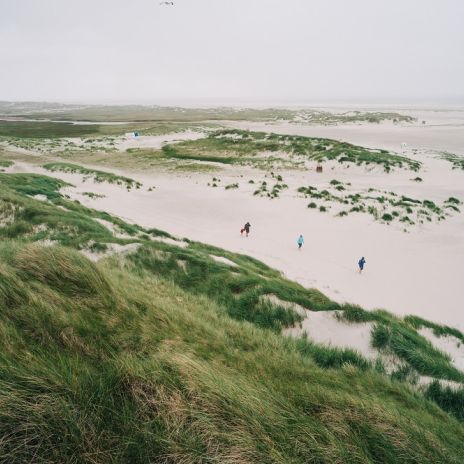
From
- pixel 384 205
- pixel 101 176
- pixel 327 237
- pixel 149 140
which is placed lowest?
pixel 327 237

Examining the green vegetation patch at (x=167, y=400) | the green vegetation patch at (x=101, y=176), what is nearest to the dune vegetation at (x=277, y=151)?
the green vegetation patch at (x=101, y=176)

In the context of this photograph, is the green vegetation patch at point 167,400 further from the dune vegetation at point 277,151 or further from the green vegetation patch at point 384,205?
the dune vegetation at point 277,151

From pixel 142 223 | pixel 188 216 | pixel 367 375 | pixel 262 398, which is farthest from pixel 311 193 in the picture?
pixel 262 398

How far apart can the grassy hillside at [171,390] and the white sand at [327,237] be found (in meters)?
6.98

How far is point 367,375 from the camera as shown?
4.46m

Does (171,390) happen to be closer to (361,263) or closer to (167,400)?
(167,400)

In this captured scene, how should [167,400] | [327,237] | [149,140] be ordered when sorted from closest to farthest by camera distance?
[167,400], [327,237], [149,140]

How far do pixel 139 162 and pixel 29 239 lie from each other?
118 ft

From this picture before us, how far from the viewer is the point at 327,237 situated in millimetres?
18250

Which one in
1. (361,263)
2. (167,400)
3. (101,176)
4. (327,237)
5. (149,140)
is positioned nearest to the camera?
(167,400)

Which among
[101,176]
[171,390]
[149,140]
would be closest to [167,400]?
[171,390]

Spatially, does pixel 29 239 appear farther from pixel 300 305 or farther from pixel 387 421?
pixel 387 421

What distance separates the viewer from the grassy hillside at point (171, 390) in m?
2.25

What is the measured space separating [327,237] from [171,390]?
16.8 m
